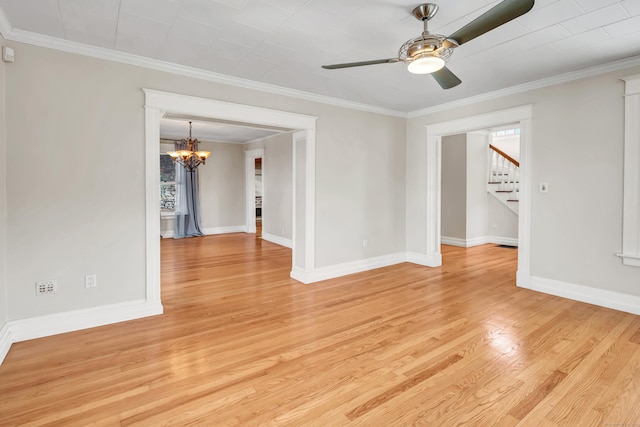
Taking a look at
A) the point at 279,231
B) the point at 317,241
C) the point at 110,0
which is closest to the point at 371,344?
the point at 317,241

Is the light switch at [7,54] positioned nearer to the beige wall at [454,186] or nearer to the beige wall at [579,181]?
the beige wall at [579,181]

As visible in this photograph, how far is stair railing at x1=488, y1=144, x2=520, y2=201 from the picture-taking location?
7336 mm

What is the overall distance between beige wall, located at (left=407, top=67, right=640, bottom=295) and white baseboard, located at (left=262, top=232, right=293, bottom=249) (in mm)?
4586

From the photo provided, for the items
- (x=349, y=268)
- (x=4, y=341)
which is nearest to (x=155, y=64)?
(x=4, y=341)


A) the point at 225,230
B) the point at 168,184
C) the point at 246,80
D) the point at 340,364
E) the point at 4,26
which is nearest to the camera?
the point at 340,364

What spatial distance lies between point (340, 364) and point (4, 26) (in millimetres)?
3638

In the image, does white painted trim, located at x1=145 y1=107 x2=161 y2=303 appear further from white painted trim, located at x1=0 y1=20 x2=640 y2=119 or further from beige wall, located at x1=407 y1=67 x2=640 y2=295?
beige wall, located at x1=407 y1=67 x2=640 y2=295

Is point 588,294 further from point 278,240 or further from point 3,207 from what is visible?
point 3,207

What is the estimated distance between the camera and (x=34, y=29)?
2662mm

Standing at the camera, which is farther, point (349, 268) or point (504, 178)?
point (504, 178)

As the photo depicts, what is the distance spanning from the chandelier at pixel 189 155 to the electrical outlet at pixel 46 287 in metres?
4.88

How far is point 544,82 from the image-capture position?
391 centimetres

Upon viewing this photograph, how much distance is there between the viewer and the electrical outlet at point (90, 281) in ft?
10.0

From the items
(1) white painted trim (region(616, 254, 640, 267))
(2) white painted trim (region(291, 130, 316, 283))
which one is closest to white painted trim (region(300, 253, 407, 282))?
(2) white painted trim (region(291, 130, 316, 283))
